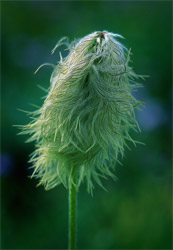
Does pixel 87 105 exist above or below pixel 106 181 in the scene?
above

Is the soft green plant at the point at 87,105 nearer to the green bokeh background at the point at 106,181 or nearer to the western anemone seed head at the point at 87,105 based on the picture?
the western anemone seed head at the point at 87,105

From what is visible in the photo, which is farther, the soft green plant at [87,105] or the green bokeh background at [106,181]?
the green bokeh background at [106,181]

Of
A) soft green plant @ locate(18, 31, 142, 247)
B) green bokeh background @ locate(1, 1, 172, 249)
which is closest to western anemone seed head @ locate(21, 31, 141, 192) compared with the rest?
soft green plant @ locate(18, 31, 142, 247)

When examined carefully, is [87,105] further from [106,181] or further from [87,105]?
[106,181]

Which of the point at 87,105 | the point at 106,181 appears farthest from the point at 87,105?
the point at 106,181

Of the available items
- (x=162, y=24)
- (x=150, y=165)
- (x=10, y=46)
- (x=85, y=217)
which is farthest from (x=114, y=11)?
(x=85, y=217)

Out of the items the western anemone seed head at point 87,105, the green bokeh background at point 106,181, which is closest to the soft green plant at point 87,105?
the western anemone seed head at point 87,105
